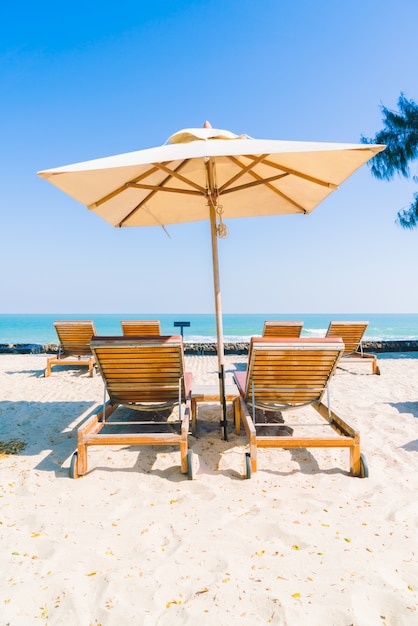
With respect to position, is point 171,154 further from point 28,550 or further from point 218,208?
point 28,550

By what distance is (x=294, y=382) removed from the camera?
3500 mm

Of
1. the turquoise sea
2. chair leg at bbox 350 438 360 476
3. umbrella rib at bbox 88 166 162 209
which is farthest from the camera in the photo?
the turquoise sea

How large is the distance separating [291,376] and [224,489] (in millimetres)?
1252

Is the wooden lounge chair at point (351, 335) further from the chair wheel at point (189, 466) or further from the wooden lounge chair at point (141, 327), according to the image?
the chair wheel at point (189, 466)

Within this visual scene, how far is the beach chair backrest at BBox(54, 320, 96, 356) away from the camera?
25.6 feet

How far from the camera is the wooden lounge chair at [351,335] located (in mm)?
7748

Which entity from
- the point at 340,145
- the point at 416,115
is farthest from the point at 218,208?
the point at 416,115

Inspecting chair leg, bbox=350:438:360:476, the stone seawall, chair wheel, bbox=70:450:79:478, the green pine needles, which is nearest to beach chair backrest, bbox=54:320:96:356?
the stone seawall

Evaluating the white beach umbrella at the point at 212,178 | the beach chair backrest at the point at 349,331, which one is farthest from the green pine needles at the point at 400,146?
the white beach umbrella at the point at 212,178

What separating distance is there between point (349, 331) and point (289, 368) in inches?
205

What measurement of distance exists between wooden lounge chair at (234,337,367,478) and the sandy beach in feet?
0.93

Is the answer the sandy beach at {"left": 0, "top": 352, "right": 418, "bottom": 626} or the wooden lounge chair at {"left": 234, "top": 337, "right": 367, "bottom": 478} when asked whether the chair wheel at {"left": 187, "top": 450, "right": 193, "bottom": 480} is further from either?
the wooden lounge chair at {"left": 234, "top": 337, "right": 367, "bottom": 478}

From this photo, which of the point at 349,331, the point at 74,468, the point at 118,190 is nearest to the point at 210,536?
the point at 74,468

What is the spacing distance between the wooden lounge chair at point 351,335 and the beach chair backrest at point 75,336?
17.5 ft
